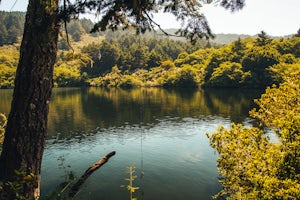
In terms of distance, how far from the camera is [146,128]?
51.1 metres

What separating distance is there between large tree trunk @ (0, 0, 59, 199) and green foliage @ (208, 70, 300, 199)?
9983 millimetres

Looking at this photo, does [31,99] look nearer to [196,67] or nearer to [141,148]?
[141,148]

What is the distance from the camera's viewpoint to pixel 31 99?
4.52m

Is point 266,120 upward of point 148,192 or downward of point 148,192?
upward

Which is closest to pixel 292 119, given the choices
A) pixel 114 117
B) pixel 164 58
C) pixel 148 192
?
pixel 148 192

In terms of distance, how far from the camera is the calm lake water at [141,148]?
25422mm

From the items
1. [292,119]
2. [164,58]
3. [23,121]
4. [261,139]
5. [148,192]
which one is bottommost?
[148,192]

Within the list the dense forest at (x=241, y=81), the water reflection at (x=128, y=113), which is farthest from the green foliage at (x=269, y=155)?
the water reflection at (x=128, y=113)

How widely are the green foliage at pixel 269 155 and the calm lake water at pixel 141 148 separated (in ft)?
20.0

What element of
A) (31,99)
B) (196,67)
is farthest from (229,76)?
(31,99)

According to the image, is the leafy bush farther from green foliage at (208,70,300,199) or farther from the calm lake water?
green foliage at (208,70,300,199)

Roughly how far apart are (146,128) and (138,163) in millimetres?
19411

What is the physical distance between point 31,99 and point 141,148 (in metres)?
28.3

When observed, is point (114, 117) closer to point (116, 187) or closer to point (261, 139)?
point (116, 187)
